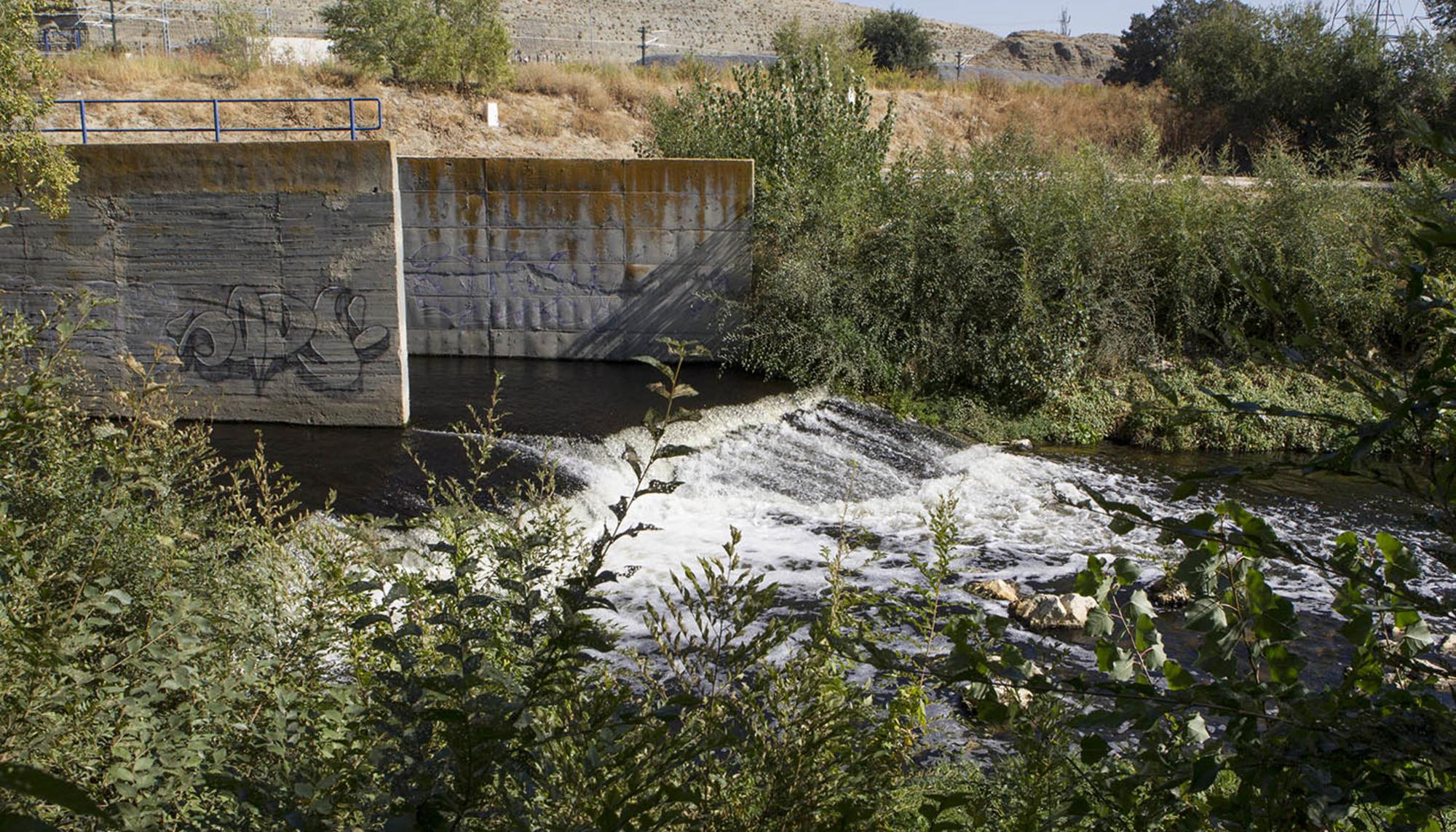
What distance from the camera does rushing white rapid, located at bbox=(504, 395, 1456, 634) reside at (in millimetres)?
9375

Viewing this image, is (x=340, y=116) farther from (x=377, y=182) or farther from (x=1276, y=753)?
→ (x=1276, y=753)

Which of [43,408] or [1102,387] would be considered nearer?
[43,408]

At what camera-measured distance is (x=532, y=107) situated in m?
28.0

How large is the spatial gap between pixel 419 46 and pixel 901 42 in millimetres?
18377

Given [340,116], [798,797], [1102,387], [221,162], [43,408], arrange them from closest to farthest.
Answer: [798,797] < [43,408] < [221,162] < [1102,387] < [340,116]

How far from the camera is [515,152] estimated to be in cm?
2567

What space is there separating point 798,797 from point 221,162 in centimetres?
1192

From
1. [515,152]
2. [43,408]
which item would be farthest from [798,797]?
[515,152]

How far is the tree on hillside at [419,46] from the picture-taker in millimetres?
27578

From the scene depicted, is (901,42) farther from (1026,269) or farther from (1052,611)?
(1052,611)

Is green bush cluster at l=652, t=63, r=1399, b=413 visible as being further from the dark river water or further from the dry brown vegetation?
the dry brown vegetation

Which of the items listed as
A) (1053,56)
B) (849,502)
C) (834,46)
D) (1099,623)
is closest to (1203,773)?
(1099,623)

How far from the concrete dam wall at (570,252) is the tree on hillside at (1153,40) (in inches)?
1128

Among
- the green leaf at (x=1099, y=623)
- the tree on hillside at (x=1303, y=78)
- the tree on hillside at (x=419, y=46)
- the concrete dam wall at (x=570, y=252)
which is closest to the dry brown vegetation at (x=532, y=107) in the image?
the tree on hillside at (x=419, y=46)
